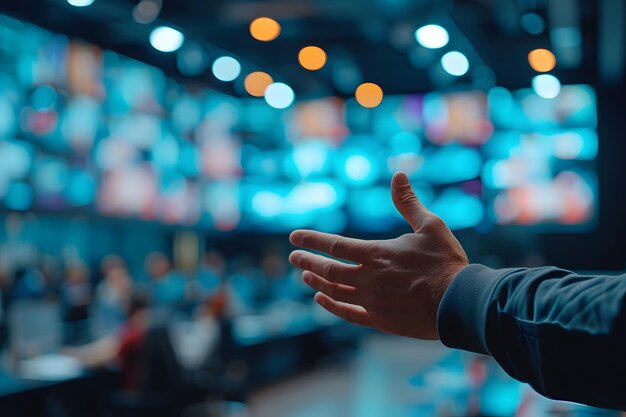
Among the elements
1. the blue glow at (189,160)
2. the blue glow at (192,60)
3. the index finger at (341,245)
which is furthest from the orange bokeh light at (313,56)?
the index finger at (341,245)

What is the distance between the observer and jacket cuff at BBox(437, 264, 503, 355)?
1002 millimetres

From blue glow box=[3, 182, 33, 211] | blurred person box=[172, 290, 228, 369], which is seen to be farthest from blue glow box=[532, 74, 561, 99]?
blue glow box=[3, 182, 33, 211]

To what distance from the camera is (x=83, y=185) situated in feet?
26.3

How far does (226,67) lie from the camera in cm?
975

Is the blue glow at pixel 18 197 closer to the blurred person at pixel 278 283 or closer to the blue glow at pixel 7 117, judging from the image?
the blue glow at pixel 7 117

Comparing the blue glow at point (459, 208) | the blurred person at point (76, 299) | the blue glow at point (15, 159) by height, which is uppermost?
the blue glow at point (15, 159)

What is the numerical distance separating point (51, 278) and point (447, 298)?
8326 mm

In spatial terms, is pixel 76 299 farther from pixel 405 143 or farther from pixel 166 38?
pixel 405 143

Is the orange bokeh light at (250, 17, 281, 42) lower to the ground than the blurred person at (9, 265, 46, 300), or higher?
higher

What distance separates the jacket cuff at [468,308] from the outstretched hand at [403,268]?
0.04 m

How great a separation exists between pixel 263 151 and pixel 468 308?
11529mm

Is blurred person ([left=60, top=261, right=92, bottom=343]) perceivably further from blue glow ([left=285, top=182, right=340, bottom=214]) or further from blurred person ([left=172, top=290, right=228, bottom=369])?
blue glow ([left=285, top=182, right=340, bottom=214])

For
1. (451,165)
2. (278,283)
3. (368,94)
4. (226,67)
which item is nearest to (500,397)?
(278,283)

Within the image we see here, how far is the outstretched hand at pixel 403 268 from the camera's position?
1.10m
